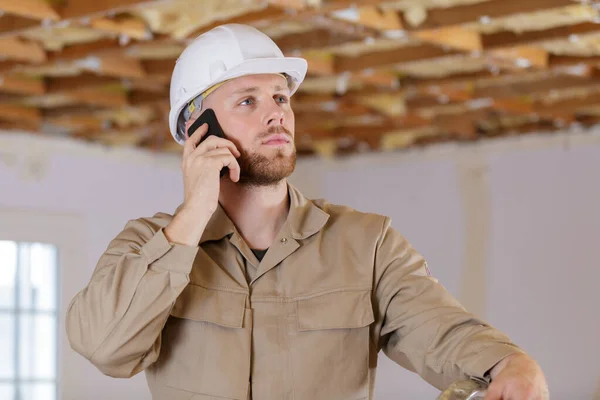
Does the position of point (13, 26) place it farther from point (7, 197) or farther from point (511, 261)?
point (511, 261)

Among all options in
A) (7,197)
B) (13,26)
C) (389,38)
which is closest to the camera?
(13,26)

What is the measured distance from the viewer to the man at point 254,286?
5.78 ft

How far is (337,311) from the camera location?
1.91m

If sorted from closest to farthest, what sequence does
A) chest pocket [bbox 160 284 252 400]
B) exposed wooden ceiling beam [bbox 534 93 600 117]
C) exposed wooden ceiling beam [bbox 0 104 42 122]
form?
chest pocket [bbox 160 284 252 400] < exposed wooden ceiling beam [bbox 534 93 600 117] < exposed wooden ceiling beam [bbox 0 104 42 122]

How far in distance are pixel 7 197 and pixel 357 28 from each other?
330cm

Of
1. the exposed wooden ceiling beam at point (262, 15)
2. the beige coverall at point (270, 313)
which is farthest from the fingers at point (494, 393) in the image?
the exposed wooden ceiling beam at point (262, 15)

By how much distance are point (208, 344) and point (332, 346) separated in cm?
26

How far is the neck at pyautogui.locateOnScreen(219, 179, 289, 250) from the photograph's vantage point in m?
2.06

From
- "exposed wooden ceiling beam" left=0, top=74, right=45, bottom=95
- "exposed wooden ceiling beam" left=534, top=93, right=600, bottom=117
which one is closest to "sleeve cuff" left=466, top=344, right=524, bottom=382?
"exposed wooden ceiling beam" left=0, top=74, right=45, bottom=95

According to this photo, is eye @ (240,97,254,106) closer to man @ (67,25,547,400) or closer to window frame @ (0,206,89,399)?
man @ (67,25,547,400)

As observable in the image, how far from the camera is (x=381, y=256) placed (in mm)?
1971

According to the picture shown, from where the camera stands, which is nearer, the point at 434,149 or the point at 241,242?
the point at 241,242

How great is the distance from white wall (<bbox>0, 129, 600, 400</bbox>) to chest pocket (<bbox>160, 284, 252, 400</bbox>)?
4641 millimetres

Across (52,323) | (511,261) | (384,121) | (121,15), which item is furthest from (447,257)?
(121,15)
